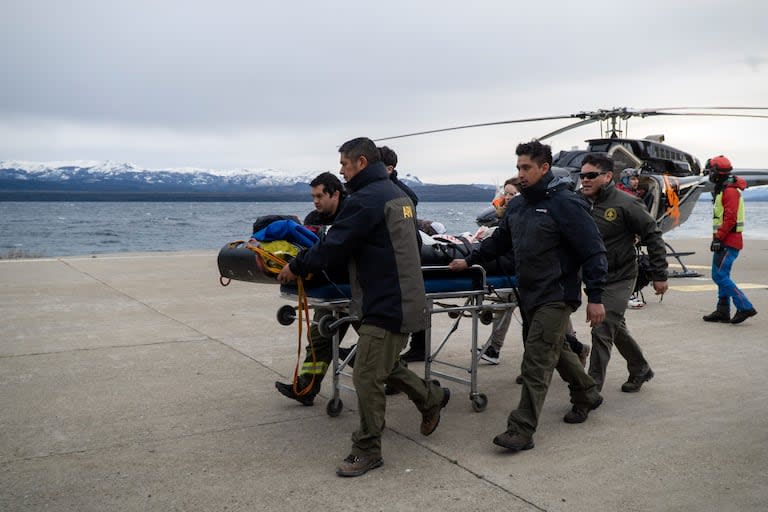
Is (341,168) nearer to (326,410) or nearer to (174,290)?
(326,410)

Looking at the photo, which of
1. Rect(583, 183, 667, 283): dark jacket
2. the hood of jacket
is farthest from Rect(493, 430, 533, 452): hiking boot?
Rect(583, 183, 667, 283): dark jacket

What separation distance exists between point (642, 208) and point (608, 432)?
1711mm

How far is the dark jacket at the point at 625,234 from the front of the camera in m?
5.55

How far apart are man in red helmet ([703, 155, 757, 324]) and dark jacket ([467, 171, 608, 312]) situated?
4750 mm

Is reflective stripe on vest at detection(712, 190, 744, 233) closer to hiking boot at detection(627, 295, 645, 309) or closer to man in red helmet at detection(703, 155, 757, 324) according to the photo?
man in red helmet at detection(703, 155, 757, 324)

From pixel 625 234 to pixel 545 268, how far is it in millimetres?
1331

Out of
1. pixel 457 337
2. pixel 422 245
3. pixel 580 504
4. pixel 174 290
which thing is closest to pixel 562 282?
pixel 422 245

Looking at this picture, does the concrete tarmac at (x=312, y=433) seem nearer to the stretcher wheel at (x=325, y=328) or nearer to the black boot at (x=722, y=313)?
the black boot at (x=722, y=313)

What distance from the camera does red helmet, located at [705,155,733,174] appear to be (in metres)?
8.88

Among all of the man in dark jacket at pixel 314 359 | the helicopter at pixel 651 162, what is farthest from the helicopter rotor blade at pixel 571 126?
the man in dark jacket at pixel 314 359

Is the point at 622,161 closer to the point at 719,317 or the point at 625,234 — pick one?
the point at 719,317

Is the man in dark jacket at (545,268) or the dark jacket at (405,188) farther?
the dark jacket at (405,188)

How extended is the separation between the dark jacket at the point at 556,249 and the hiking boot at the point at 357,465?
1.31m

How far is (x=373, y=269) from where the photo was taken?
425cm
